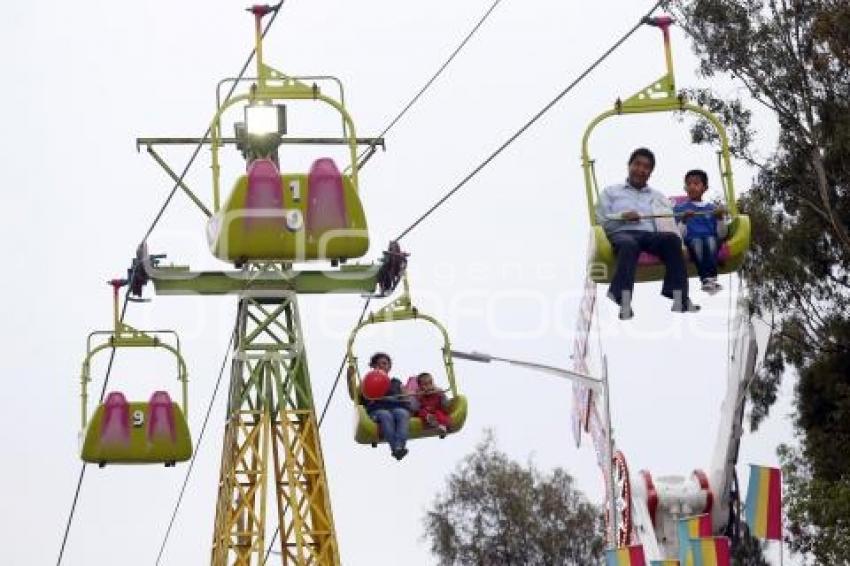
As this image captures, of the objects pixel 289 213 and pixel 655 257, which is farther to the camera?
pixel 289 213

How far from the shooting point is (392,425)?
2098 cm

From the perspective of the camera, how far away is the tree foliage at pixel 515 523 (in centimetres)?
4903

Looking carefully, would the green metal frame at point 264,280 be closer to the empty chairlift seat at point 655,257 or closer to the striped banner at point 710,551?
the striped banner at point 710,551

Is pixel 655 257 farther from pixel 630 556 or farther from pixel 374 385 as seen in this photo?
pixel 630 556

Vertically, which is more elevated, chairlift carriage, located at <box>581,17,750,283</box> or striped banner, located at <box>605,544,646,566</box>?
chairlift carriage, located at <box>581,17,750,283</box>

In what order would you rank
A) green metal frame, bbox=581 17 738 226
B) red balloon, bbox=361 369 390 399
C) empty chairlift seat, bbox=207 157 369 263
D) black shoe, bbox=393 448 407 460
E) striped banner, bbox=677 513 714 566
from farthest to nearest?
striped banner, bbox=677 513 714 566
red balloon, bbox=361 369 390 399
black shoe, bbox=393 448 407 460
empty chairlift seat, bbox=207 157 369 263
green metal frame, bbox=581 17 738 226

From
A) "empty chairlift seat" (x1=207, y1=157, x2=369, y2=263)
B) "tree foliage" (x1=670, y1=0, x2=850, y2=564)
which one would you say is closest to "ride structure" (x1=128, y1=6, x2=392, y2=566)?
"empty chairlift seat" (x1=207, y1=157, x2=369, y2=263)

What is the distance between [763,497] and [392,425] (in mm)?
3825

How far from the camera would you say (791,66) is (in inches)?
1398

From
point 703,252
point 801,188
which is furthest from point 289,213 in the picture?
point 801,188

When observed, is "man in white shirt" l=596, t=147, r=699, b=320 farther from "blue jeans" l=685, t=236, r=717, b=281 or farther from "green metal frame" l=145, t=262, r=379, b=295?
"green metal frame" l=145, t=262, r=379, b=295

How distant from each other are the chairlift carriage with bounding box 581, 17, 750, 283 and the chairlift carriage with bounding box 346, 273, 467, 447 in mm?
4412

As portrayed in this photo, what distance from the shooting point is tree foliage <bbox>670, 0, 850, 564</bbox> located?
34.9 meters

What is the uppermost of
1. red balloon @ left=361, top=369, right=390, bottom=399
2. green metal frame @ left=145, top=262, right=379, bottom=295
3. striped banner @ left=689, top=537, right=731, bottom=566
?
green metal frame @ left=145, top=262, right=379, bottom=295
